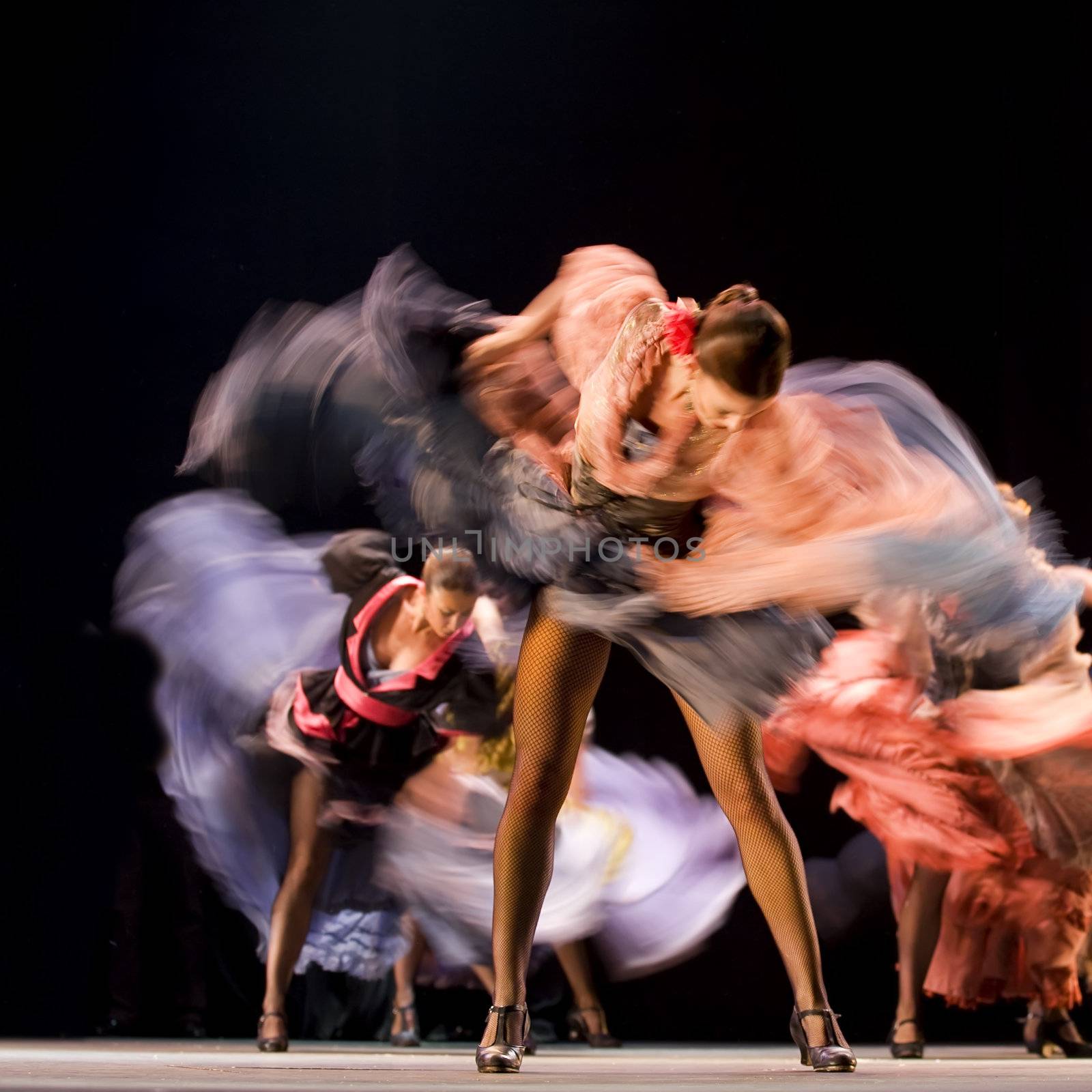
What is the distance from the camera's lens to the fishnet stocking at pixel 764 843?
1.67 meters

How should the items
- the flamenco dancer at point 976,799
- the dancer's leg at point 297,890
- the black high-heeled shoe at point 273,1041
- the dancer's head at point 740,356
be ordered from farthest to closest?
1. the flamenco dancer at point 976,799
2. the dancer's leg at point 297,890
3. the black high-heeled shoe at point 273,1041
4. the dancer's head at point 740,356

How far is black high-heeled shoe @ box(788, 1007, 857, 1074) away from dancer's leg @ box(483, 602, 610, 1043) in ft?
1.21

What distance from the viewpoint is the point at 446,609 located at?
2.86 meters

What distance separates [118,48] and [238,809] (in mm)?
1938

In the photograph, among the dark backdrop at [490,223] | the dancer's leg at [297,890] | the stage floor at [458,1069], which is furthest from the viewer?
the dark backdrop at [490,223]

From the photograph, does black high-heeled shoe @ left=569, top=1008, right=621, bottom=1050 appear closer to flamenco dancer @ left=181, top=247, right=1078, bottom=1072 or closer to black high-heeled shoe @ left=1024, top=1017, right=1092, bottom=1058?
black high-heeled shoe @ left=1024, top=1017, right=1092, bottom=1058

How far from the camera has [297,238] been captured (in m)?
3.35

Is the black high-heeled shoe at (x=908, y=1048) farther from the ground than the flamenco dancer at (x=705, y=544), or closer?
closer

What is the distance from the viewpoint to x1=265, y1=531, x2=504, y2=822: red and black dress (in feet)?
9.43

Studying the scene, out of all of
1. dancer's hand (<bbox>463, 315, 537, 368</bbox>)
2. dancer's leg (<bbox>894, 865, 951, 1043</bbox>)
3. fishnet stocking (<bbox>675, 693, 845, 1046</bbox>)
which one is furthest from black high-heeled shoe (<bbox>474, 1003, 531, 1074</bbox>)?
dancer's leg (<bbox>894, 865, 951, 1043</bbox>)

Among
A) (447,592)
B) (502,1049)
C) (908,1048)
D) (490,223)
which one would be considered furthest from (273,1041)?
(490,223)

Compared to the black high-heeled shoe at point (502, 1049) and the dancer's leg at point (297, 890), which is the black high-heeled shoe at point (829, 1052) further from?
the dancer's leg at point (297, 890)

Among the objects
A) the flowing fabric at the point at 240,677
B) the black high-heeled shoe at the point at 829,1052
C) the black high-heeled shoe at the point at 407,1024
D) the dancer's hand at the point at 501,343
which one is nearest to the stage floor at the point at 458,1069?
the black high-heeled shoe at the point at 829,1052

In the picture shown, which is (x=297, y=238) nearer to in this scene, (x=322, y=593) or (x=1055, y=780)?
(x=322, y=593)
